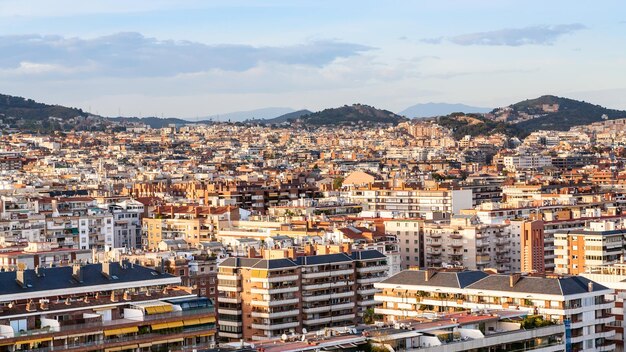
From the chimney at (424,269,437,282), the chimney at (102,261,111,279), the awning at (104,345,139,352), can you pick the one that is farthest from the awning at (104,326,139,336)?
the chimney at (424,269,437,282)

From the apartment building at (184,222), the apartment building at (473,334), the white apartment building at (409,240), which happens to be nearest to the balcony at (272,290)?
the apartment building at (473,334)

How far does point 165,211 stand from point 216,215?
20.4 feet

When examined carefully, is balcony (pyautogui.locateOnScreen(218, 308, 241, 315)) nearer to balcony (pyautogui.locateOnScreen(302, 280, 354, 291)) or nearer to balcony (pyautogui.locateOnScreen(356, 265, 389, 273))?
balcony (pyautogui.locateOnScreen(302, 280, 354, 291))

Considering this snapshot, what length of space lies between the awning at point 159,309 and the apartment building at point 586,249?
28702 mm

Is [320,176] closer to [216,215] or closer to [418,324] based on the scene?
[216,215]

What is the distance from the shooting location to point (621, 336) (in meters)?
47.3

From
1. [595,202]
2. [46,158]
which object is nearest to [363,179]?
[595,202]

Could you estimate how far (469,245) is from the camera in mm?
73938

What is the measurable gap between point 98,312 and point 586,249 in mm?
32195

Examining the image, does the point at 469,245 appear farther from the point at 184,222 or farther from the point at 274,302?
the point at 274,302

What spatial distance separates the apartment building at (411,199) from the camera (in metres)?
106

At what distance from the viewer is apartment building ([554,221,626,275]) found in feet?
218

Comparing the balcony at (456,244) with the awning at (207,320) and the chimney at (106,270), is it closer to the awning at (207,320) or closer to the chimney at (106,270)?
the chimney at (106,270)

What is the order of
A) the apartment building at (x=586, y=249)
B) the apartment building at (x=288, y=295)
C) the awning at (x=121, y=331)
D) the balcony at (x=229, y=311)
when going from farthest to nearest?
1. the apartment building at (x=586, y=249)
2. the balcony at (x=229, y=311)
3. the apartment building at (x=288, y=295)
4. the awning at (x=121, y=331)
